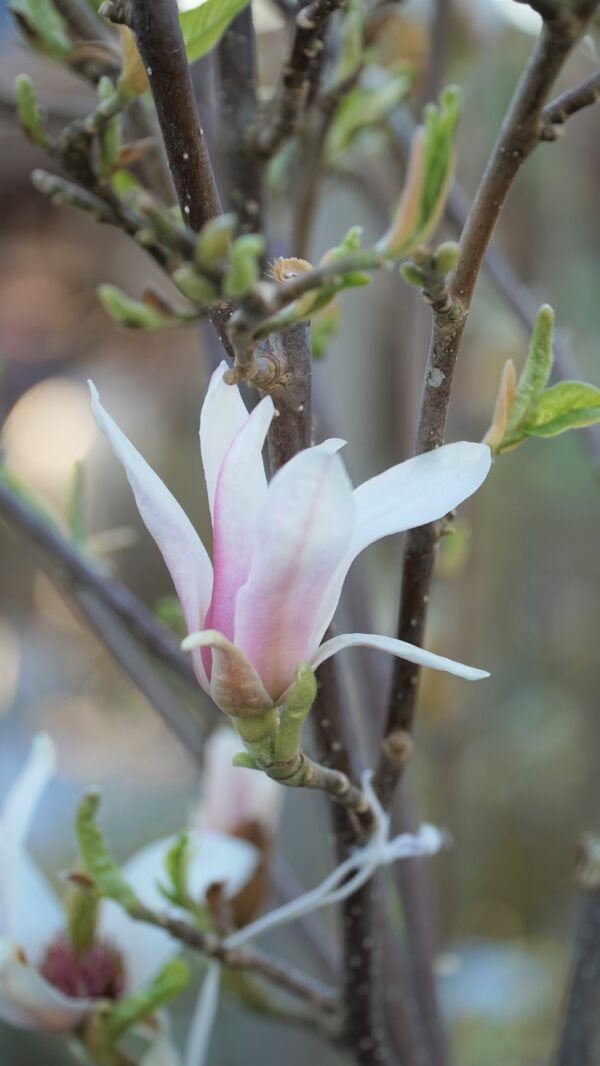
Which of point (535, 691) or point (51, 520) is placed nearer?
point (51, 520)

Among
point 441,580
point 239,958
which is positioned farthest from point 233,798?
point 441,580

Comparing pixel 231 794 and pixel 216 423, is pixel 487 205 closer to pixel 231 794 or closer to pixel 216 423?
pixel 216 423

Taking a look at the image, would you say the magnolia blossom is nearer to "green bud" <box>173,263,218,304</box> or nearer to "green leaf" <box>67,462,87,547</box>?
"green leaf" <box>67,462,87,547</box>

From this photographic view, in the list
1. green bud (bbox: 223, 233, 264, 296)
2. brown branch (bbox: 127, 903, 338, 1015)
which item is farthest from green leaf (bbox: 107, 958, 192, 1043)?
green bud (bbox: 223, 233, 264, 296)

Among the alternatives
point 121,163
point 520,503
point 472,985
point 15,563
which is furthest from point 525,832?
point 121,163

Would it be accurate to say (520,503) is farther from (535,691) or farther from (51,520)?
(51,520)

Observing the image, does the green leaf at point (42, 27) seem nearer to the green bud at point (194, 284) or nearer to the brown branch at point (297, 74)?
the brown branch at point (297, 74)
